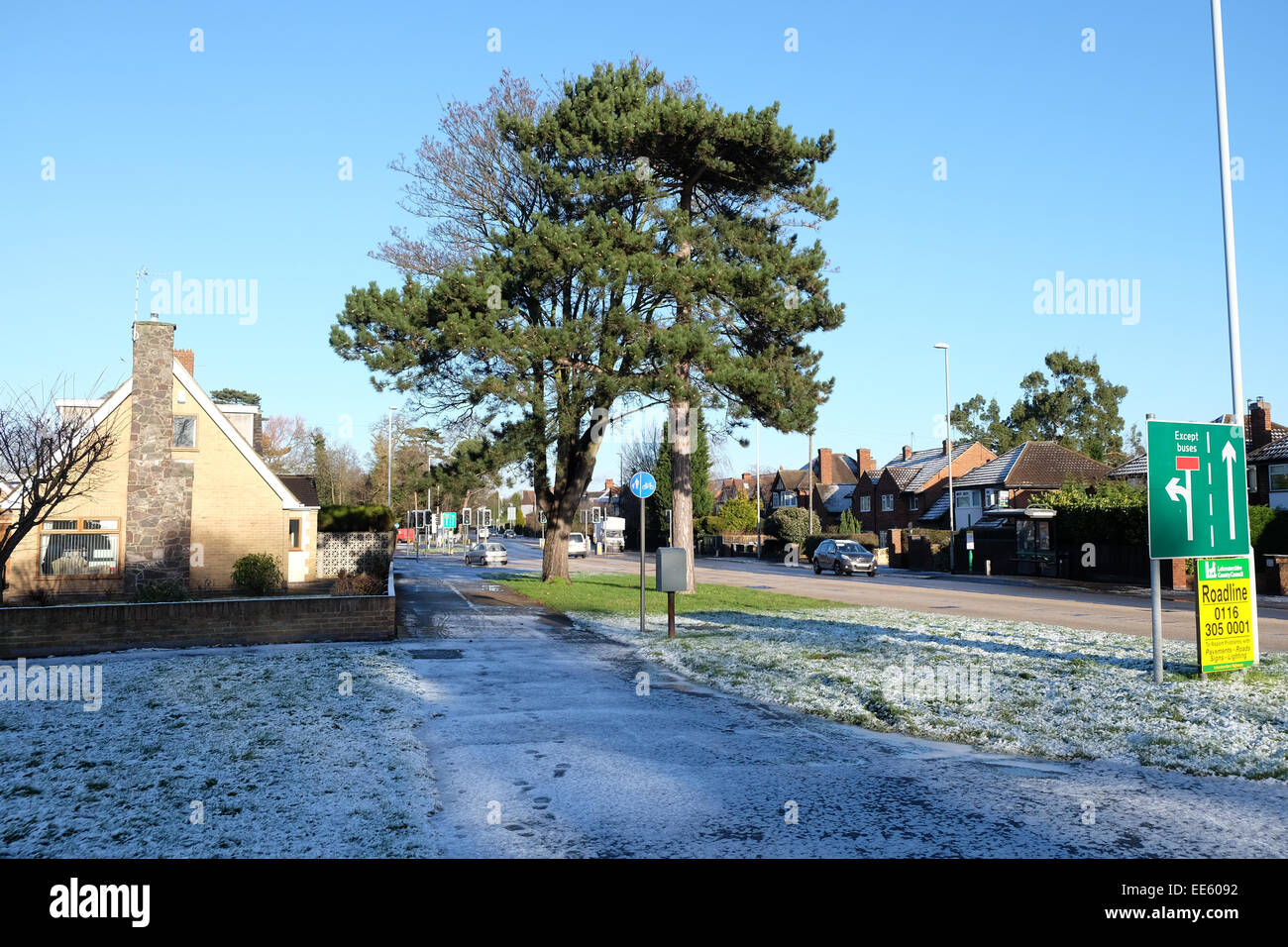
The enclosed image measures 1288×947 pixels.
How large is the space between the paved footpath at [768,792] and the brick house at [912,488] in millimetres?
59730

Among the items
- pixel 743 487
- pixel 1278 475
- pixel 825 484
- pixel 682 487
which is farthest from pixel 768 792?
pixel 743 487

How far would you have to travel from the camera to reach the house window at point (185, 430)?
1120 inches

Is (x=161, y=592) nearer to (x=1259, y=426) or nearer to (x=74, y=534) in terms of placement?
(x=74, y=534)

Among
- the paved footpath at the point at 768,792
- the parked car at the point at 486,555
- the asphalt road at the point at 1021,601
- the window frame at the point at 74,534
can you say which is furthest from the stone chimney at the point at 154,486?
the parked car at the point at 486,555

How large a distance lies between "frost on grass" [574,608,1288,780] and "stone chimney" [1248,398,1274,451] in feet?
107

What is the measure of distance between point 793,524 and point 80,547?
47557 mm

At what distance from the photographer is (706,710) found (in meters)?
9.62

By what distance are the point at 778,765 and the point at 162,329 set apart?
811 inches

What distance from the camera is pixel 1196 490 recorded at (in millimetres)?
11109

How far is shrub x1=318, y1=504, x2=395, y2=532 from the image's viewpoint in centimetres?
4022

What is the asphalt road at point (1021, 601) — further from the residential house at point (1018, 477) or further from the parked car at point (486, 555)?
the residential house at point (1018, 477)

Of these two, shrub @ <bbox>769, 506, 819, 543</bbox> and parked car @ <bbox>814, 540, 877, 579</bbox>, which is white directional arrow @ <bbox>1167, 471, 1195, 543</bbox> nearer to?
parked car @ <bbox>814, 540, 877, 579</bbox>
